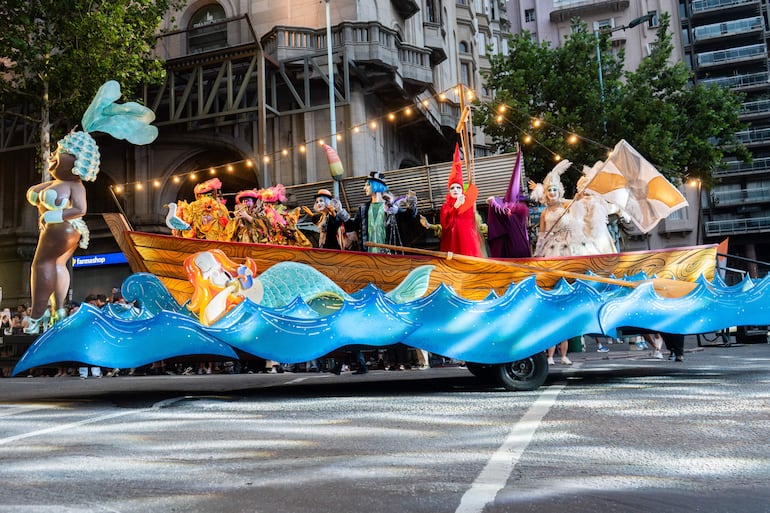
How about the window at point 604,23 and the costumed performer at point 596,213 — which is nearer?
the costumed performer at point 596,213

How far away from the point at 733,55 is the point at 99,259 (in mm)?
44115

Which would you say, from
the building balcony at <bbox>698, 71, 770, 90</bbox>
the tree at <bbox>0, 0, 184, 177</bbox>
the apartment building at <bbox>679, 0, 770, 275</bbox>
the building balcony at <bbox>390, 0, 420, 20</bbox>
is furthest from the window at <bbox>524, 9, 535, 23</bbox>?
the tree at <bbox>0, 0, 184, 177</bbox>

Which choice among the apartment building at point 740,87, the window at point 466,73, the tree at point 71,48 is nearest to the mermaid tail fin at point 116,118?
the tree at point 71,48

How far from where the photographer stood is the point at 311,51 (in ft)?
69.9

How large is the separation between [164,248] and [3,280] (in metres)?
20.7

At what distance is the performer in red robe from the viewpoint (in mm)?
8930

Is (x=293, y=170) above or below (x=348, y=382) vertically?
above

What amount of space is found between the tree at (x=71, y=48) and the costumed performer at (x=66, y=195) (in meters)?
10.8

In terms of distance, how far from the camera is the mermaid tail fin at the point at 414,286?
7.92m

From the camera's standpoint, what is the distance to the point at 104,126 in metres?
8.82

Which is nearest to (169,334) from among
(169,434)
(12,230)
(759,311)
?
(169,434)

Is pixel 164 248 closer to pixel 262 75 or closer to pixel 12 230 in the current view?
pixel 262 75

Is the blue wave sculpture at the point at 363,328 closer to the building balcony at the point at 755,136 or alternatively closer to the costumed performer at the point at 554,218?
the costumed performer at the point at 554,218

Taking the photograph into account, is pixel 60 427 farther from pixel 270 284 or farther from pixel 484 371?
pixel 484 371
